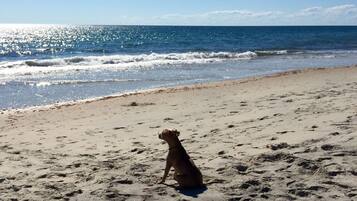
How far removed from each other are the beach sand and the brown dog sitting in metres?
0.11

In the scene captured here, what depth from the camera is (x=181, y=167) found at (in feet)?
16.8

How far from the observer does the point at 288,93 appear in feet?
37.3

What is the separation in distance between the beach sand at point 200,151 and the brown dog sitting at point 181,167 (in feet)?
0.37

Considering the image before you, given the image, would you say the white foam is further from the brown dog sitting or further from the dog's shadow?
→ the dog's shadow

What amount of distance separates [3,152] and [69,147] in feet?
2.98

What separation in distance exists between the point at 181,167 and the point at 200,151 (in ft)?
4.05

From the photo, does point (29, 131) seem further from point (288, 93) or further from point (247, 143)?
point (288, 93)

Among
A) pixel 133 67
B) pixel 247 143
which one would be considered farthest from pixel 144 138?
pixel 133 67

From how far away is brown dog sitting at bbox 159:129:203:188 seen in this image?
5.07 m

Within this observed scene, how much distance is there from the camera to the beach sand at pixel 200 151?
5008 mm

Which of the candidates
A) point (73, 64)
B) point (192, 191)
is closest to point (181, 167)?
point (192, 191)

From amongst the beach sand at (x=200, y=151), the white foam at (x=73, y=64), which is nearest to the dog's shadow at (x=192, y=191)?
the beach sand at (x=200, y=151)

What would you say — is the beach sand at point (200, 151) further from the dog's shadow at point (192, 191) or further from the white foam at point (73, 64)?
the white foam at point (73, 64)

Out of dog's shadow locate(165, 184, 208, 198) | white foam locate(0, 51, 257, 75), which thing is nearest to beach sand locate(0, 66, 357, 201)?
dog's shadow locate(165, 184, 208, 198)
